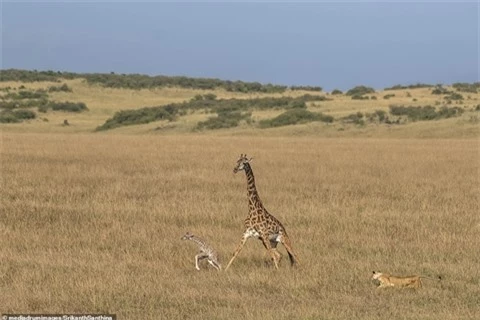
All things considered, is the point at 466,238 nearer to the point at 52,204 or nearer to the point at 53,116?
the point at 52,204

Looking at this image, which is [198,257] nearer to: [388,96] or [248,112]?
[248,112]

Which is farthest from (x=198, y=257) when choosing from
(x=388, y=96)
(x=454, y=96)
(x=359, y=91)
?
(x=359, y=91)

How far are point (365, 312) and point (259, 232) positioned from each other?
208 cm

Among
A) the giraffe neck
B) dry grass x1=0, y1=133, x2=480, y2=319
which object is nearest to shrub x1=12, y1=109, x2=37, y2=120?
dry grass x1=0, y1=133, x2=480, y2=319

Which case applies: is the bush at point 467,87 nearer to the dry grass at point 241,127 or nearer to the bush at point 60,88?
the dry grass at point 241,127

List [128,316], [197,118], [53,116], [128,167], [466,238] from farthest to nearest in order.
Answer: [53,116], [197,118], [128,167], [466,238], [128,316]

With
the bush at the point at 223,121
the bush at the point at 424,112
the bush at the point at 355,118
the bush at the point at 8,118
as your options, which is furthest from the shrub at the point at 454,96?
the bush at the point at 8,118

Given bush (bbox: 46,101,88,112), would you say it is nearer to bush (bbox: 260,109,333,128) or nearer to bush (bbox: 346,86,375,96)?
bush (bbox: 260,109,333,128)

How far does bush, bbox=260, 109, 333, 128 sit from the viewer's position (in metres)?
51.8

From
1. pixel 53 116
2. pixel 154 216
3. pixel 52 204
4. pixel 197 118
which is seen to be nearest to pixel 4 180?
pixel 52 204

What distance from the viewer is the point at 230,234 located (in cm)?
1233

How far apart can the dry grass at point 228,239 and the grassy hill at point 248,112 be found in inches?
890

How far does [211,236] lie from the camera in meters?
12.2

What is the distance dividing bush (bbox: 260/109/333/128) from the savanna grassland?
23.7 meters
